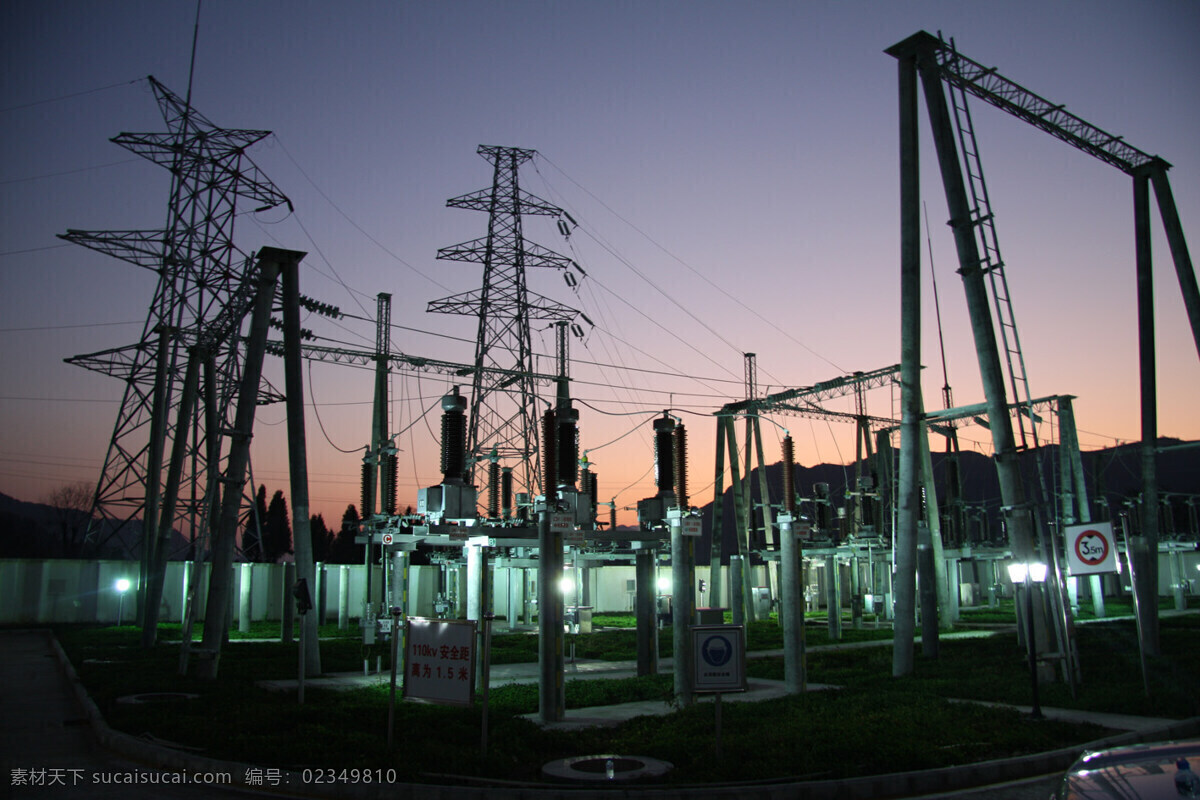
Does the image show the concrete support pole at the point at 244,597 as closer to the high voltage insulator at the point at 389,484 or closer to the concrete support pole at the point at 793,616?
the high voltage insulator at the point at 389,484

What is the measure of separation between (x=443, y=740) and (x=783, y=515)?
8.86 metres

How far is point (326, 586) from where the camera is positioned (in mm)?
52438

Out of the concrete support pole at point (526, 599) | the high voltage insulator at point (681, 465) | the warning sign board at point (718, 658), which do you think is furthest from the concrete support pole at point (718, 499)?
the warning sign board at point (718, 658)

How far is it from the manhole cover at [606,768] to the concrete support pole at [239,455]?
1326cm

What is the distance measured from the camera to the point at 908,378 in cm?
2027

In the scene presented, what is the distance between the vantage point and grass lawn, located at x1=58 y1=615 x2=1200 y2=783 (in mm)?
10500

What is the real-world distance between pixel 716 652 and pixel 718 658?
3.0 inches

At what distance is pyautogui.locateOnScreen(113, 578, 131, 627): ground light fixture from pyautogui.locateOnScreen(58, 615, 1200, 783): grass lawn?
28683 millimetres

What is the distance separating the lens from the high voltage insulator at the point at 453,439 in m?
17.9

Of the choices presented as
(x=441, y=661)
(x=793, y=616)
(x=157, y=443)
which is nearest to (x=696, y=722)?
(x=441, y=661)

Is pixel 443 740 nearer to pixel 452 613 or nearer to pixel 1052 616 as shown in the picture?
pixel 1052 616

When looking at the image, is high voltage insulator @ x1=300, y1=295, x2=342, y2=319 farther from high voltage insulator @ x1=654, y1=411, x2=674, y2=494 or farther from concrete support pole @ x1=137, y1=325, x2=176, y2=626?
high voltage insulator @ x1=654, y1=411, x2=674, y2=494

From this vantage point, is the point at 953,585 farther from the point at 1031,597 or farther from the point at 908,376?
the point at 1031,597

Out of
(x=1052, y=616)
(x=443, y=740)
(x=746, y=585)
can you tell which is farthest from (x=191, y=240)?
(x=1052, y=616)
